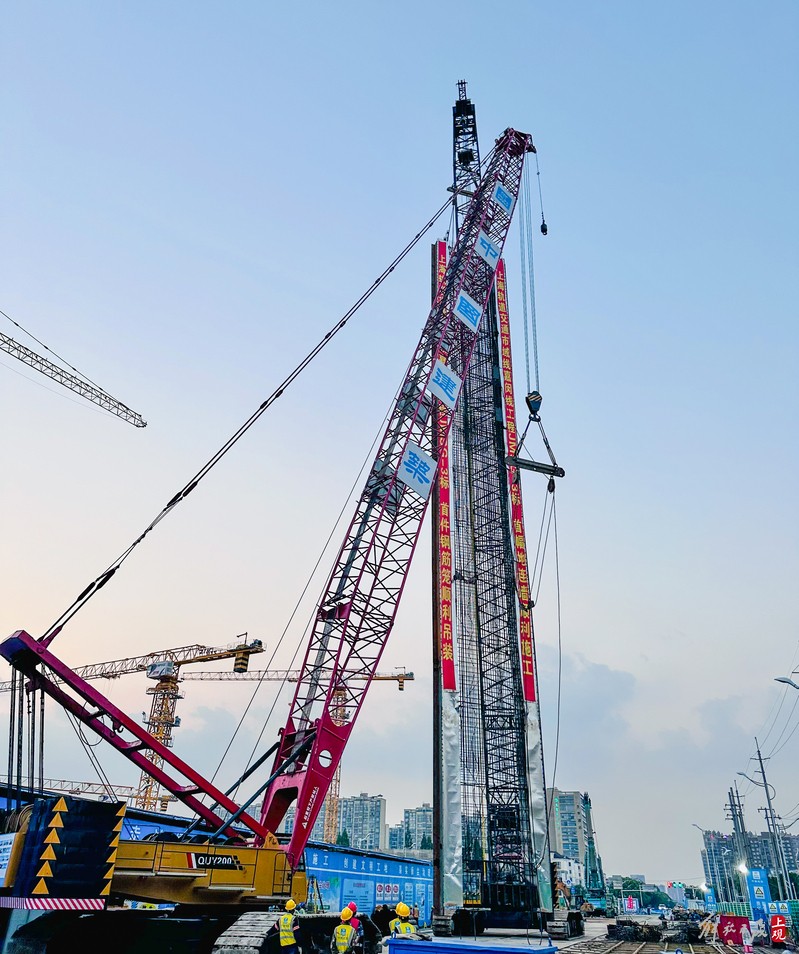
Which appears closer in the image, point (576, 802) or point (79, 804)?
point (79, 804)

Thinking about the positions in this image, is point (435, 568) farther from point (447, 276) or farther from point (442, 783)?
point (447, 276)

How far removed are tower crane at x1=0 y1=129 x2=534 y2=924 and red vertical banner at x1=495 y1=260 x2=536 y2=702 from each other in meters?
9.93

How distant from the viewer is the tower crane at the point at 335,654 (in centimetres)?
1711

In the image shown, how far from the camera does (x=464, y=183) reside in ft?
145

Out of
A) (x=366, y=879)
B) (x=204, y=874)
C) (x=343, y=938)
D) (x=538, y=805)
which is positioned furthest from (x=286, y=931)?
(x=366, y=879)

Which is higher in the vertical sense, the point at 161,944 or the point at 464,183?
the point at 464,183

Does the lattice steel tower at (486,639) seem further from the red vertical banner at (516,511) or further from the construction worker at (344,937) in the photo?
the construction worker at (344,937)

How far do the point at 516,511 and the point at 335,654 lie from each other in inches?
829

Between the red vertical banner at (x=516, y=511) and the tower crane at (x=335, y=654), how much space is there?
32.6ft

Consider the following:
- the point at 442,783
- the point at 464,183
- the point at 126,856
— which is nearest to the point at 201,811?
the point at 126,856

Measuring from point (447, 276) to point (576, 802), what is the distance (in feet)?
635

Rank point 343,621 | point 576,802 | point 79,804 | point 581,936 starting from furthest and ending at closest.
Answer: point 576,802, point 581,936, point 343,621, point 79,804

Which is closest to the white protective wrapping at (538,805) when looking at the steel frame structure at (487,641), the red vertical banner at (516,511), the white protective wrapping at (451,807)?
the steel frame structure at (487,641)

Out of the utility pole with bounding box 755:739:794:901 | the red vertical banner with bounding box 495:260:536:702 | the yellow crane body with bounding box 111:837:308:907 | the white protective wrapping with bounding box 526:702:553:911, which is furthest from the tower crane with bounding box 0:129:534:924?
the utility pole with bounding box 755:739:794:901
